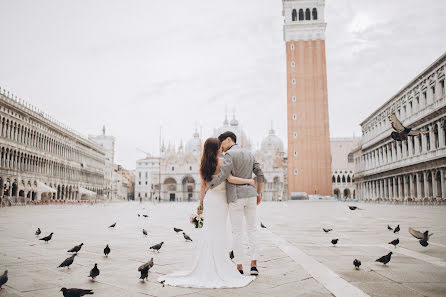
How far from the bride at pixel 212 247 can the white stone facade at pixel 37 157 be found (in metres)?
27.9

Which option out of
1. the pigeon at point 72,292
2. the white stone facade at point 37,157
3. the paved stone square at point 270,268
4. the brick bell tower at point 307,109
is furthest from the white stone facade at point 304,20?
the pigeon at point 72,292

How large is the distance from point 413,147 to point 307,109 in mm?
18745

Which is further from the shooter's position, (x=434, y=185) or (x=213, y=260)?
(x=434, y=185)

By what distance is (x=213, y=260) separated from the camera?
3.82 meters

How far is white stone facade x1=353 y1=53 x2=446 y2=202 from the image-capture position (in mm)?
28625

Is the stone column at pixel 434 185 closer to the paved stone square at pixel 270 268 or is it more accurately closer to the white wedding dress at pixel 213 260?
the paved stone square at pixel 270 268

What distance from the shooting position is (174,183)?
259 feet

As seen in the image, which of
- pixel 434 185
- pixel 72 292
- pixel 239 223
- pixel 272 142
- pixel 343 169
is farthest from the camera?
pixel 272 142

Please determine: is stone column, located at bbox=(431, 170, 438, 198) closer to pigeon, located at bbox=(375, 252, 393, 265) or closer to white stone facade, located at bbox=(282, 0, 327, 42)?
pigeon, located at bbox=(375, 252, 393, 265)

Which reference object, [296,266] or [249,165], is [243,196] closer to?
[249,165]

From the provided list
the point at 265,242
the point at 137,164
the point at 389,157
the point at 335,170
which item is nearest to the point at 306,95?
the point at 389,157

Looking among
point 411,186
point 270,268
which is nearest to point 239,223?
point 270,268

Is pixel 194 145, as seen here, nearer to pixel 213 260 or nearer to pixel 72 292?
pixel 213 260

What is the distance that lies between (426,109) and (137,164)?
255 ft
